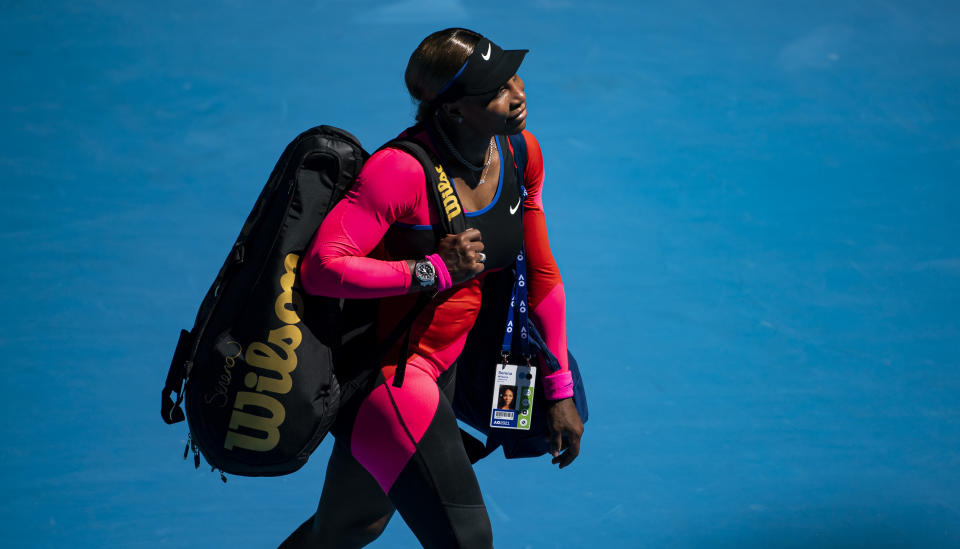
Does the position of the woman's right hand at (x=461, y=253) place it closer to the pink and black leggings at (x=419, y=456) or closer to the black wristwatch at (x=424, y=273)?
the black wristwatch at (x=424, y=273)

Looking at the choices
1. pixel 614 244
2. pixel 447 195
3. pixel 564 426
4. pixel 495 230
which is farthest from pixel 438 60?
pixel 614 244

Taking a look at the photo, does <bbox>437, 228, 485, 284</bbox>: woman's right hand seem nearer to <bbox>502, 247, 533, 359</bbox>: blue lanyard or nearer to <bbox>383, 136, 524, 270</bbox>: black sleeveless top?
<bbox>383, 136, 524, 270</bbox>: black sleeveless top

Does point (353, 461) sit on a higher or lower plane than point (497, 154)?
lower

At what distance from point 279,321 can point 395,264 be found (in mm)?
305

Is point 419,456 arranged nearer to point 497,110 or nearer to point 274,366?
point 274,366

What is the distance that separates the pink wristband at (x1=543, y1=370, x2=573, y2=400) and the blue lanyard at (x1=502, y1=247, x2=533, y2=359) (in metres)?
0.12

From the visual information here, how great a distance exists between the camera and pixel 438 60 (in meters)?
2.62

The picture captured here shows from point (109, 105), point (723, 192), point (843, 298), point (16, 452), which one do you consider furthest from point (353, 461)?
point (109, 105)

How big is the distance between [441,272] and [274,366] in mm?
456

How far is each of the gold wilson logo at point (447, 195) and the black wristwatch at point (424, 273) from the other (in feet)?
0.46

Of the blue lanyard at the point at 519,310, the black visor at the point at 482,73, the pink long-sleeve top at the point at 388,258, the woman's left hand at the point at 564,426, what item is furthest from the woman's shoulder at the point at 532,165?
the woman's left hand at the point at 564,426

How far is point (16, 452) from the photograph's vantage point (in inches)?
173

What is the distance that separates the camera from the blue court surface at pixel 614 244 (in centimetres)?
427

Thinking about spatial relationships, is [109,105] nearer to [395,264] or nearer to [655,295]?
[655,295]
